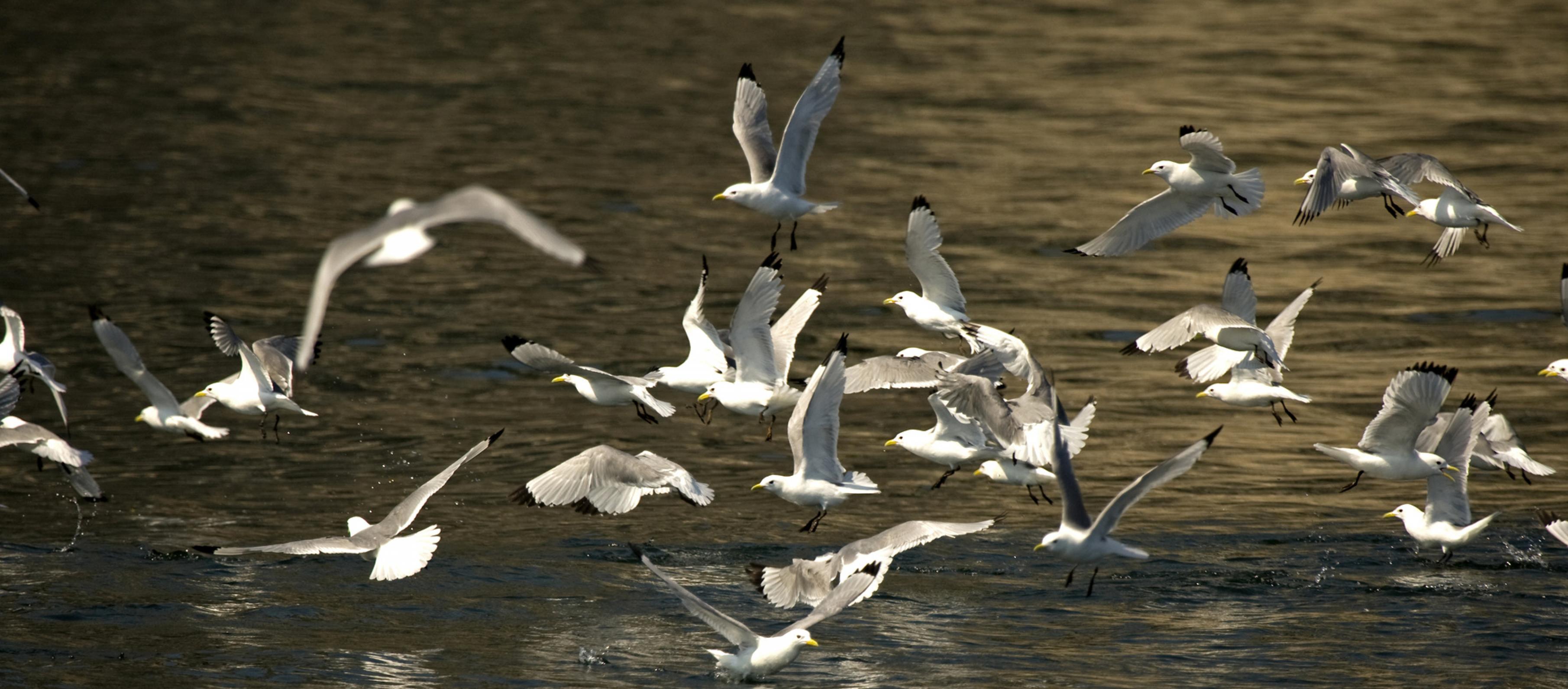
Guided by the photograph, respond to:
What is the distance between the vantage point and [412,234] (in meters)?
7.84

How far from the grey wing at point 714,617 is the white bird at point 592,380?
2039 millimetres

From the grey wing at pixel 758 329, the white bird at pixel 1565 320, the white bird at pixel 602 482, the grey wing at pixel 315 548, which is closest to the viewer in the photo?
the grey wing at pixel 315 548

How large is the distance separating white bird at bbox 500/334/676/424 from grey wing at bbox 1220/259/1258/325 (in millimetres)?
3629

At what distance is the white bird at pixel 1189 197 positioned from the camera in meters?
10.8

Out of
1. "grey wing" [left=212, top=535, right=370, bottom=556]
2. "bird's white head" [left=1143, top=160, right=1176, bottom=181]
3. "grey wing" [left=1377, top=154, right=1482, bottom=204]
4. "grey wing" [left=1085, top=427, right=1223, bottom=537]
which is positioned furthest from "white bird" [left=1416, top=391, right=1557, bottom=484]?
"grey wing" [left=212, top=535, right=370, bottom=556]

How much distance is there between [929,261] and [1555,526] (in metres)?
3.92

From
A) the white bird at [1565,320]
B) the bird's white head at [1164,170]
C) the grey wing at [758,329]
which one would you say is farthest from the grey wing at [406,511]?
the white bird at [1565,320]

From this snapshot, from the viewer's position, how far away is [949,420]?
Result: 35.3 ft

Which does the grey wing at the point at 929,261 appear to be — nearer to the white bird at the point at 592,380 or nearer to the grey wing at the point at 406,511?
the white bird at the point at 592,380

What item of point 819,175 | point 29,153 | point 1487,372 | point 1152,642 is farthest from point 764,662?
point 29,153

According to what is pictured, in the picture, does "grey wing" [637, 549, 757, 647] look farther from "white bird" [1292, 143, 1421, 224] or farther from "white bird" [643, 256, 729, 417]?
"white bird" [1292, 143, 1421, 224]

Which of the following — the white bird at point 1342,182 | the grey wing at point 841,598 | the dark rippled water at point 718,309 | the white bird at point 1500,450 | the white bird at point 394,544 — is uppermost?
the white bird at point 1342,182

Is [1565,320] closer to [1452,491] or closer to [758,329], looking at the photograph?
[1452,491]

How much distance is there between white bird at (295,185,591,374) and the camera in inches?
275
